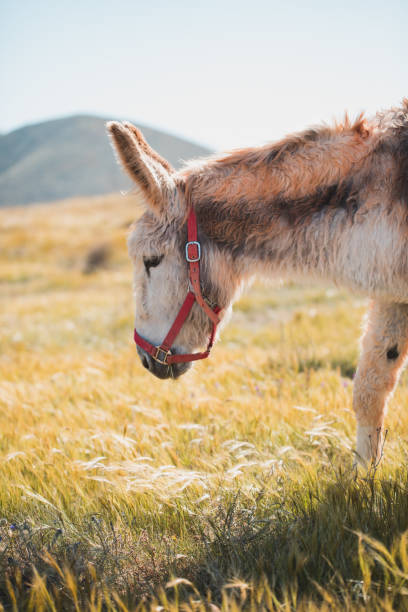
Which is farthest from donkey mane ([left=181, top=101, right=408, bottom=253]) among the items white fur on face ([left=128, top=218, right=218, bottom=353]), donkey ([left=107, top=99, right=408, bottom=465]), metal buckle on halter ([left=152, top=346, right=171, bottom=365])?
metal buckle on halter ([left=152, top=346, right=171, bottom=365])

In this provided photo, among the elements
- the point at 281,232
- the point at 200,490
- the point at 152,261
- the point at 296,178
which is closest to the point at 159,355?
the point at 152,261

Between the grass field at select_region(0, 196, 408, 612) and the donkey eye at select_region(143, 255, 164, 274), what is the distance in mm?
1268

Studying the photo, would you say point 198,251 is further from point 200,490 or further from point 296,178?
point 200,490

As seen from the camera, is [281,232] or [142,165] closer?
[142,165]

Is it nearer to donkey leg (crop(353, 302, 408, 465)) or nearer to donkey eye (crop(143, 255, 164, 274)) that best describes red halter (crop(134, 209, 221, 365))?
donkey eye (crop(143, 255, 164, 274))

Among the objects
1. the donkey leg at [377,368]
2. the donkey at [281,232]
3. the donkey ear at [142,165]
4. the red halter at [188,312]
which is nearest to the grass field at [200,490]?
the donkey leg at [377,368]

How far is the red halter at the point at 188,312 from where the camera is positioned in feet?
8.77

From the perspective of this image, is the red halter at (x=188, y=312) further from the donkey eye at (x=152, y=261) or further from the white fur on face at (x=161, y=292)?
the donkey eye at (x=152, y=261)

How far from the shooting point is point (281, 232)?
2.60 meters

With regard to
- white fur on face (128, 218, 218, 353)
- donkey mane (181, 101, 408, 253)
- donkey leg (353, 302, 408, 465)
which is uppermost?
donkey mane (181, 101, 408, 253)

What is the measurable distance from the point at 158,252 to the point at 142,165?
0.54 metres

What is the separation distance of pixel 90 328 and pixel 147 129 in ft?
661

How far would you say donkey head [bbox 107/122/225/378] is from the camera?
254 centimetres

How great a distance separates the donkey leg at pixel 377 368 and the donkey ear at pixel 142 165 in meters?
1.63
